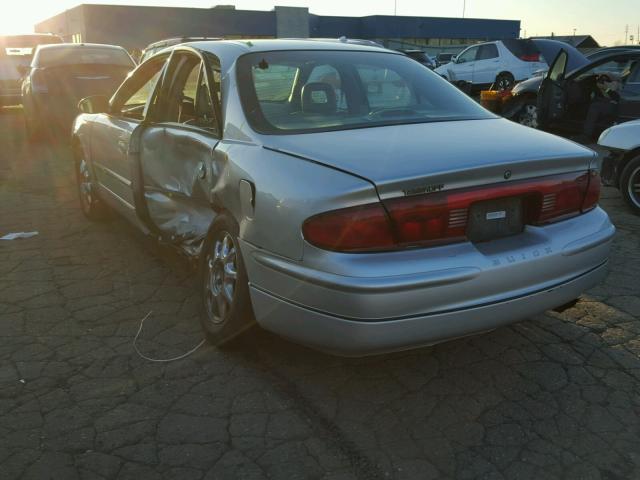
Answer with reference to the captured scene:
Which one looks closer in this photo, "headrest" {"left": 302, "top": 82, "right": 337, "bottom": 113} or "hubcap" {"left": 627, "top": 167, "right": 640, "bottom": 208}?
"headrest" {"left": 302, "top": 82, "right": 337, "bottom": 113}

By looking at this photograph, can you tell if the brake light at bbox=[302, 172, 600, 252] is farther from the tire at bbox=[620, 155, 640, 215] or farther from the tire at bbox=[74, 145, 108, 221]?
the tire at bbox=[620, 155, 640, 215]

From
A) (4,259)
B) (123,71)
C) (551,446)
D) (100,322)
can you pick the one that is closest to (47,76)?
(123,71)

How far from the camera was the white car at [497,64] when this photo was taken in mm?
20072

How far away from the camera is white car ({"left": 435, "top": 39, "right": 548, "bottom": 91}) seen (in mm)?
20072

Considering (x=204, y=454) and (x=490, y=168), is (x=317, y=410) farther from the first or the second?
(x=490, y=168)

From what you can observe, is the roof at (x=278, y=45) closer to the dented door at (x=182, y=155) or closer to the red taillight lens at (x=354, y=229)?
the dented door at (x=182, y=155)

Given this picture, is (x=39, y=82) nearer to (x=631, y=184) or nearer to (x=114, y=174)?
(x=114, y=174)

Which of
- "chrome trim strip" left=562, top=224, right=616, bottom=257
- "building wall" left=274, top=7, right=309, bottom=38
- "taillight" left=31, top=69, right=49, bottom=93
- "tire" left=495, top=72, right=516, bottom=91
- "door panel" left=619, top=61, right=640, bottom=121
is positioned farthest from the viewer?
"building wall" left=274, top=7, right=309, bottom=38

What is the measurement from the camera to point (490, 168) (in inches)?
107

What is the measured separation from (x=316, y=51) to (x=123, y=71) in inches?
319

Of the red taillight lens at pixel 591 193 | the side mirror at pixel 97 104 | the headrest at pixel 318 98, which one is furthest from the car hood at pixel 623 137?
the side mirror at pixel 97 104

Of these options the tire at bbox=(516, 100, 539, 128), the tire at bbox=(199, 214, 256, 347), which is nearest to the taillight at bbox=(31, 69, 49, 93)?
the tire at bbox=(516, 100, 539, 128)

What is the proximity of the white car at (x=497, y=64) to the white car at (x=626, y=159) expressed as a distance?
Result: 540 inches

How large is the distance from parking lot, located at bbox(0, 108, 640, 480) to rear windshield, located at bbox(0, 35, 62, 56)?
1551cm
